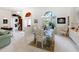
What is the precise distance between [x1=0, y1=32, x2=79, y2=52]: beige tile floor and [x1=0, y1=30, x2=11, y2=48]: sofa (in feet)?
0.22

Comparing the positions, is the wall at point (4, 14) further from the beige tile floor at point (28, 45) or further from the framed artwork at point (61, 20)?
the framed artwork at point (61, 20)

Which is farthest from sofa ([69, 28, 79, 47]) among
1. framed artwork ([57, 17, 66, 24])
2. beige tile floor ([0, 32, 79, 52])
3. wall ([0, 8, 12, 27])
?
wall ([0, 8, 12, 27])

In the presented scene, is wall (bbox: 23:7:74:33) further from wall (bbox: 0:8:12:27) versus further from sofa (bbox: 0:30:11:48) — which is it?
sofa (bbox: 0:30:11:48)

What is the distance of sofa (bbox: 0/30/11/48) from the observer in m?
2.38

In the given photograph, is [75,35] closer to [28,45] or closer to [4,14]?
[28,45]

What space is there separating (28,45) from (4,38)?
46 centimetres

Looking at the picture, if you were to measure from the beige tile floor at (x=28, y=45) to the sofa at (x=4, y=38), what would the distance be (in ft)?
0.22

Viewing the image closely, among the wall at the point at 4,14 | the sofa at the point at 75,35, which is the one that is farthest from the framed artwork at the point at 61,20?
the wall at the point at 4,14

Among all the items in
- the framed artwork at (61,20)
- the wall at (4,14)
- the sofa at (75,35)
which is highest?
the wall at (4,14)

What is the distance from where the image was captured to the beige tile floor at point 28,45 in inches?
94.0

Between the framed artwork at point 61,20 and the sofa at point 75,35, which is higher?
the framed artwork at point 61,20
